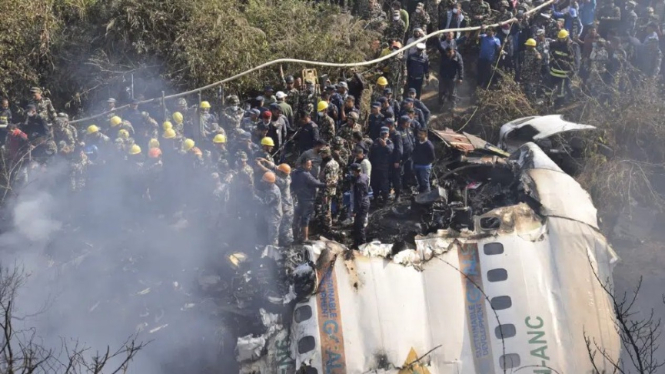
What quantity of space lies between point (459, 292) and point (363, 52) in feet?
29.4

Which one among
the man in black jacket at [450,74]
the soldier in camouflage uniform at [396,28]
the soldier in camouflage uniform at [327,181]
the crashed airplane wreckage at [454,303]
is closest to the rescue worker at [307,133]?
the soldier in camouflage uniform at [327,181]

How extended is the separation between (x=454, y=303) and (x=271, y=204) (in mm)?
3672

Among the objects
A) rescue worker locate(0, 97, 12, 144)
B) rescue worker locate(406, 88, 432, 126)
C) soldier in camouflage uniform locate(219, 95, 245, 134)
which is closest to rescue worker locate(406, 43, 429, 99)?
rescue worker locate(406, 88, 432, 126)

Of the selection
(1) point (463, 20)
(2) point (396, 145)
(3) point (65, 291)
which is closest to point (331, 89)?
(2) point (396, 145)

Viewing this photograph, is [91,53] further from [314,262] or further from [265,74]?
[314,262]

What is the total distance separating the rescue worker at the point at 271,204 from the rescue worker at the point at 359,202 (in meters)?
1.29

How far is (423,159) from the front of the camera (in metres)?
15.6

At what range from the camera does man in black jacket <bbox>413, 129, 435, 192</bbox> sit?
15.6m

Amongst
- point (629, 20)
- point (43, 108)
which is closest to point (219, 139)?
point (43, 108)

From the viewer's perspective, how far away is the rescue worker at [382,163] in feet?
49.9

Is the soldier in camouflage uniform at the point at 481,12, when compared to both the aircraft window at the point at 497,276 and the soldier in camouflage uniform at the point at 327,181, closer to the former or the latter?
the soldier in camouflage uniform at the point at 327,181

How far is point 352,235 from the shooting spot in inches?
591

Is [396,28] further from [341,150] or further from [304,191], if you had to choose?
[304,191]

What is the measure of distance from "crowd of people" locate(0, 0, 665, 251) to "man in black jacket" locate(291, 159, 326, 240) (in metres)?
0.02
